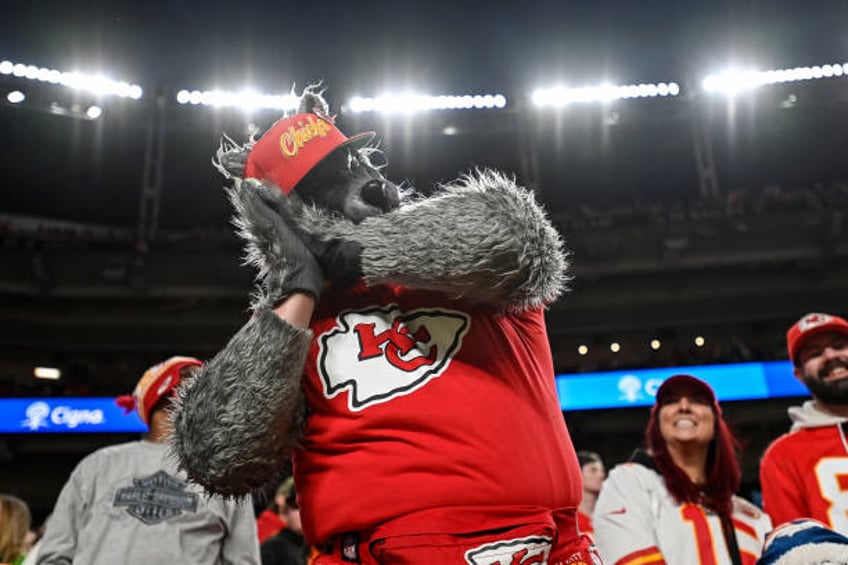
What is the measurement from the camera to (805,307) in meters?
12.7

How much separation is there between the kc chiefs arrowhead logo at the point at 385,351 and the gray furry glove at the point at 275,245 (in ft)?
0.32

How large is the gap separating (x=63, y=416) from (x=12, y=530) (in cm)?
1010

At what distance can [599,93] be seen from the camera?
14.9 m

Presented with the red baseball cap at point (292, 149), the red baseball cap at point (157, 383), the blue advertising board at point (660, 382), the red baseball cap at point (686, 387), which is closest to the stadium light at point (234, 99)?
the blue advertising board at point (660, 382)

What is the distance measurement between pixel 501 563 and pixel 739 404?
12.6 meters

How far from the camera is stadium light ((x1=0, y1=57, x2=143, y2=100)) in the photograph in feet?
43.7

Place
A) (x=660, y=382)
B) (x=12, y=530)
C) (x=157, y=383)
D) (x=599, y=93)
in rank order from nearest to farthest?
(x=157, y=383)
(x=12, y=530)
(x=660, y=382)
(x=599, y=93)

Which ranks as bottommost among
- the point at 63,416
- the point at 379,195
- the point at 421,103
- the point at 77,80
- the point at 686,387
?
the point at 686,387

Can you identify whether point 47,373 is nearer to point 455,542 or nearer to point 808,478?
point 808,478

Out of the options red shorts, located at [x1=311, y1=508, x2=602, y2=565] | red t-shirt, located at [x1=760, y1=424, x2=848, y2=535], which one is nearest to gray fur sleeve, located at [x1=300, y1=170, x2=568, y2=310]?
red shorts, located at [x1=311, y1=508, x2=602, y2=565]

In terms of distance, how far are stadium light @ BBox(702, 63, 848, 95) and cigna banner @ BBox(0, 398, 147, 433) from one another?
12.7 meters

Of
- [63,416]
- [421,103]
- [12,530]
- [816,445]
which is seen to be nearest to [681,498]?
[816,445]

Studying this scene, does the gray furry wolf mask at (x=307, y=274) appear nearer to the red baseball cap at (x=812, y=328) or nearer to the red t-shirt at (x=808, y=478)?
the red t-shirt at (x=808, y=478)

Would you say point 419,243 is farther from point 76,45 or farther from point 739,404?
point 76,45
